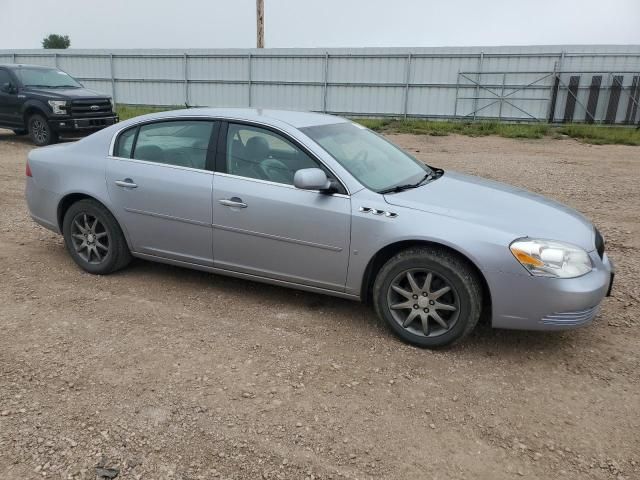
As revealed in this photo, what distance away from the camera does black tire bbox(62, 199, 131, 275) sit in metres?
4.64

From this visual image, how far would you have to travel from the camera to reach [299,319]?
4.04 meters

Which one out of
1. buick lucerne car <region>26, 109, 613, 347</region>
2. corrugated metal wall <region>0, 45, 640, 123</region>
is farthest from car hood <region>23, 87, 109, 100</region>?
corrugated metal wall <region>0, 45, 640, 123</region>

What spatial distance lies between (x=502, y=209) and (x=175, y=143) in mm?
2590

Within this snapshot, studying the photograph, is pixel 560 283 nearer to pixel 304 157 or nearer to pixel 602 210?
pixel 304 157

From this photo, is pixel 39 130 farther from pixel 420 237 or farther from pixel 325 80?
pixel 420 237

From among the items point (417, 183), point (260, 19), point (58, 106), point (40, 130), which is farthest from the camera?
point (260, 19)

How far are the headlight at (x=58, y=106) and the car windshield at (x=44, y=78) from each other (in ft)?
3.77

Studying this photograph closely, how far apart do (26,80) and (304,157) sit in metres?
12.0

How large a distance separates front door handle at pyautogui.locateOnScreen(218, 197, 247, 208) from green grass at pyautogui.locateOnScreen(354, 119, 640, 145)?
1381cm

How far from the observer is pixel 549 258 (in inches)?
130

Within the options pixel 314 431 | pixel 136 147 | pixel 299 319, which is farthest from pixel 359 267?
pixel 136 147

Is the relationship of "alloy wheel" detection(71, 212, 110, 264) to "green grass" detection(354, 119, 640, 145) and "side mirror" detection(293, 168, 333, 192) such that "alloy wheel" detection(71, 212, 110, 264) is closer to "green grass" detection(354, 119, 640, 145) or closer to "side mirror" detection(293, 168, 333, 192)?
"side mirror" detection(293, 168, 333, 192)

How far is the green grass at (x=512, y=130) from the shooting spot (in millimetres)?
15430

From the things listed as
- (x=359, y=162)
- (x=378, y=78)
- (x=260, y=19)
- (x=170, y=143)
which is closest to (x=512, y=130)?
(x=378, y=78)
